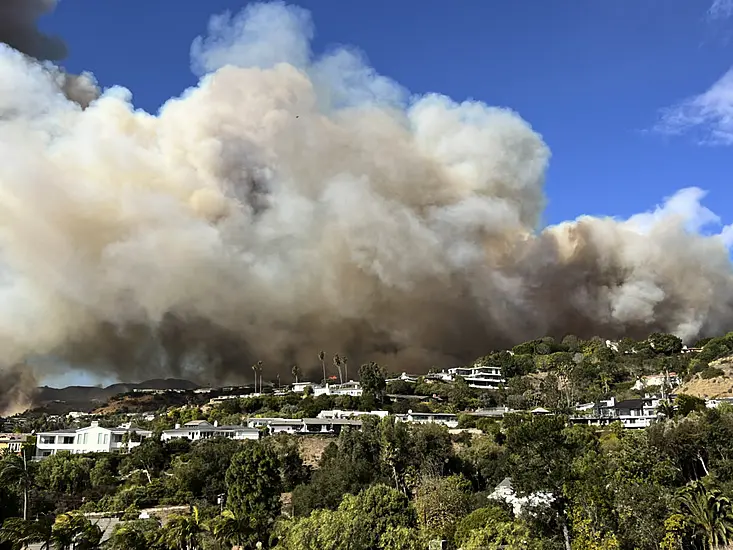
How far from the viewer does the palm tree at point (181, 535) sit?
38.1 metres

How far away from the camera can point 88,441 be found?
81.5 m

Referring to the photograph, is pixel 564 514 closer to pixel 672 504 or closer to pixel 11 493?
pixel 672 504

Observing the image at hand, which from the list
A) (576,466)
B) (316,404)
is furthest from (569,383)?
(576,466)

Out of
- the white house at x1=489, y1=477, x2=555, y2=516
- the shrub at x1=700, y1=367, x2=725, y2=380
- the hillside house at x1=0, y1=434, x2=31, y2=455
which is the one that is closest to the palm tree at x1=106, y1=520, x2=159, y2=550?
the white house at x1=489, y1=477, x2=555, y2=516

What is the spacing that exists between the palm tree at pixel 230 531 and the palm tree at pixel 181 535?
1.07m

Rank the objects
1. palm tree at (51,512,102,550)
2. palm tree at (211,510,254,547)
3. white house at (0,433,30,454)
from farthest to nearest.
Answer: white house at (0,433,30,454), palm tree at (211,510,254,547), palm tree at (51,512,102,550)

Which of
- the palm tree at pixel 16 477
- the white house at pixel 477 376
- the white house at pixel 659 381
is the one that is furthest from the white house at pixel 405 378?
the palm tree at pixel 16 477

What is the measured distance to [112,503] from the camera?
59.5 m

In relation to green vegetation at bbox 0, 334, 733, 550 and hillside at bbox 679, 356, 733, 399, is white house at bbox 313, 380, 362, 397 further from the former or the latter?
hillside at bbox 679, 356, 733, 399

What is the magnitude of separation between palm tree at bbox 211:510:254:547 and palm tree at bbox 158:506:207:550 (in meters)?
1.07

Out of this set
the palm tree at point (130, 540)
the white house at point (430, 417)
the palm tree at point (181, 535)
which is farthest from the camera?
the white house at point (430, 417)

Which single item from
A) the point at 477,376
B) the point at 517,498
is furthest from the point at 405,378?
the point at 517,498

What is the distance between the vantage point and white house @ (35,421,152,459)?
80125 mm

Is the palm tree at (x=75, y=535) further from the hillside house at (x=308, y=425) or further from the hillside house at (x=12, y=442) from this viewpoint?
the hillside house at (x=12, y=442)
